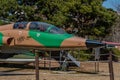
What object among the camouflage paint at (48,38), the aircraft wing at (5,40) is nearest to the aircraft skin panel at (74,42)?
the camouflage paint at (48,38)

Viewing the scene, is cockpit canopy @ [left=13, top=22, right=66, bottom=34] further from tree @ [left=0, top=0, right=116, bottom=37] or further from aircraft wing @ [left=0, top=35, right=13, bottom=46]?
tree @ [left=0, top=0, right=116, bottom=37]

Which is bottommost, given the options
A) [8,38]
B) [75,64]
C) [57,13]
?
[75,64]

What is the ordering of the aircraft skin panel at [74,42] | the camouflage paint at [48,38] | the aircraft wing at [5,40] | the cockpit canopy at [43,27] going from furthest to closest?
the aircraft wing at [5,40] < the cockpit canopy at [43,27] < the camouflage paint at [48,38] < the aircraft skin panel at [74,42]

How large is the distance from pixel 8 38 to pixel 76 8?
7.40 m

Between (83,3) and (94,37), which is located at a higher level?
(83,3)

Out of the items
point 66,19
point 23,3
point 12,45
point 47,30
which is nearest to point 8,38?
point 12,45

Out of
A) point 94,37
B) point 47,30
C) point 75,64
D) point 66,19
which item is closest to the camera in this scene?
point 47,30

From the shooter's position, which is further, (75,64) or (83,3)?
(83,3)

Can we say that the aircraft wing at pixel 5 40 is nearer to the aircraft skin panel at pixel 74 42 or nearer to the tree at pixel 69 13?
the aircraft skin panel at pixel 74 42

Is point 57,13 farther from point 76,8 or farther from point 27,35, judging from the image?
point 27,35

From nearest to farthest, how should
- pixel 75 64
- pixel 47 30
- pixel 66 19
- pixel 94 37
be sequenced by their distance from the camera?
pixel 47 30, pixel 75 64, pixel 66 19, pixel 94 37

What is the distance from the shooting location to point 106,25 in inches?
949

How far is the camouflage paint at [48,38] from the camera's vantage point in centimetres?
1600

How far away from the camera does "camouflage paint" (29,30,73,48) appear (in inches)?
630
